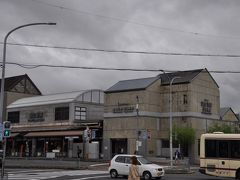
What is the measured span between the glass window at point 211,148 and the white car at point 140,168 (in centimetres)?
309

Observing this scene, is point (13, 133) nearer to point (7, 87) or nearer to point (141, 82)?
point (7, 87)

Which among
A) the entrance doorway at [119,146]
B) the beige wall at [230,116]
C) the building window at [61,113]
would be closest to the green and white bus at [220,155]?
the entrance doorway at [119,146]

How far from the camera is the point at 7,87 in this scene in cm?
9019

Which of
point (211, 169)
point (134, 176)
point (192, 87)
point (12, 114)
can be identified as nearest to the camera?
point (134, 176)

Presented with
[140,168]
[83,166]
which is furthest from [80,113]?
[140,168]

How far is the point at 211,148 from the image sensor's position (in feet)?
85.5

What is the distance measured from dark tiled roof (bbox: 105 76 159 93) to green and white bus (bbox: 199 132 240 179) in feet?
127

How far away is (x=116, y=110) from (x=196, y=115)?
1178 centimetres

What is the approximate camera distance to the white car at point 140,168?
2704cm

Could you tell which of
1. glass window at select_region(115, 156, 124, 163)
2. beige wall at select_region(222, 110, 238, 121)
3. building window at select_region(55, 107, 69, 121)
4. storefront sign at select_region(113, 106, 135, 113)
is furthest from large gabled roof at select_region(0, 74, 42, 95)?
glass window at select_region(115, 156, 124, 163)

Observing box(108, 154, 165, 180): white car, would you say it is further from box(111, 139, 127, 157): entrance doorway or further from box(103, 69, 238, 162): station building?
box(111, 139, 127, 157): entrance doorway

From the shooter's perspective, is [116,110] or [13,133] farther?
[13,133]

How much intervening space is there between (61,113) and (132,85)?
14.5 m

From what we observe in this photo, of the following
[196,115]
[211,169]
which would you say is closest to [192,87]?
[196,115]
